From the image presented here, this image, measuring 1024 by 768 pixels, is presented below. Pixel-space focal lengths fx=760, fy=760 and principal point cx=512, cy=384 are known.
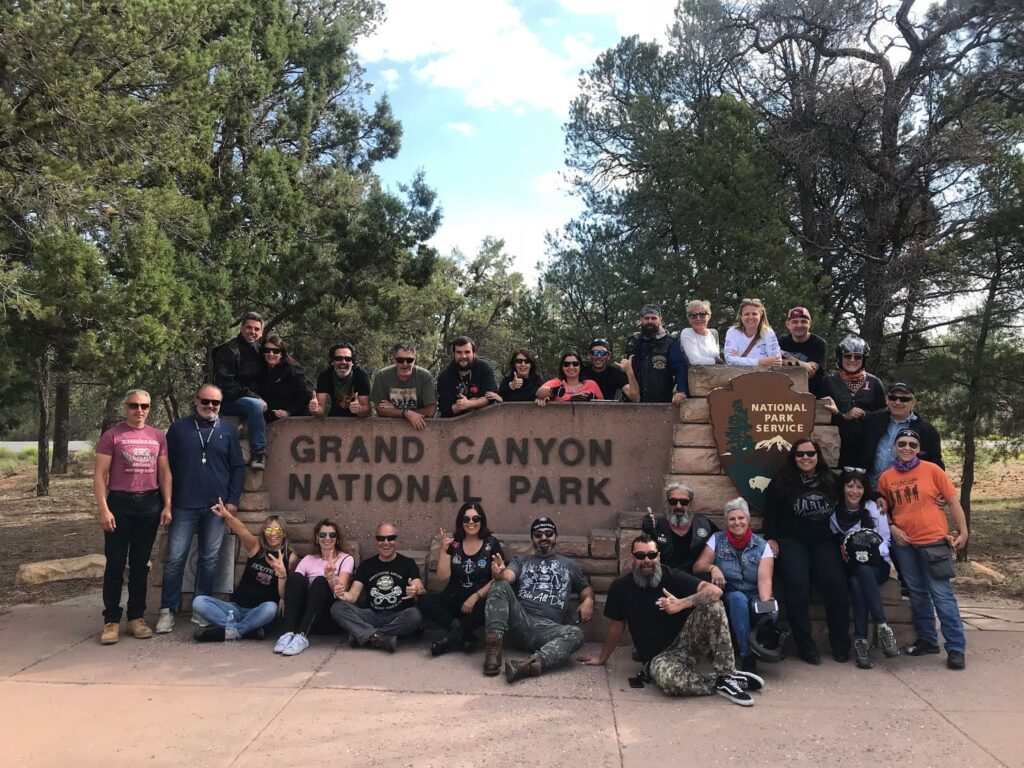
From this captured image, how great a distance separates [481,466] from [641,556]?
76.8 inches

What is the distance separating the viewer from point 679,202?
12.1 meters

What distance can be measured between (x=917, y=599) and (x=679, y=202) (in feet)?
26.4

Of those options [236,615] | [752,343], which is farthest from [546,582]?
[752,343]

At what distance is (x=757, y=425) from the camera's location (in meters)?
5.90

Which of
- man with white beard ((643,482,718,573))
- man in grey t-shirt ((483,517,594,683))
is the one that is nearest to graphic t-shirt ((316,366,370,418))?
man in grey t-shirt ((483,517,594,683))

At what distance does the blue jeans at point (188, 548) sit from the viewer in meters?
5.89

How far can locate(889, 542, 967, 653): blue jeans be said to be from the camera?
5.26 m

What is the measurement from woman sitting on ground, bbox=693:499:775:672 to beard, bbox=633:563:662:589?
0.42 m

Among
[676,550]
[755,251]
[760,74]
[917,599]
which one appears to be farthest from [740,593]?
[760,74]

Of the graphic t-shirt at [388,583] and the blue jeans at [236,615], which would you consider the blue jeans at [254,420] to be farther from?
the graphic t-shirt at [388,583]

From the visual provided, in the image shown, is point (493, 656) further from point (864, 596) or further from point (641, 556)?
point (864, 596)

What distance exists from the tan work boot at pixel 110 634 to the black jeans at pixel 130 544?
0.03 metres

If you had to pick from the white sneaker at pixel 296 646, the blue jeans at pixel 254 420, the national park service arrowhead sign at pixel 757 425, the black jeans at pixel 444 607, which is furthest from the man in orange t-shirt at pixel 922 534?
the blue jeans at pixel 254 420

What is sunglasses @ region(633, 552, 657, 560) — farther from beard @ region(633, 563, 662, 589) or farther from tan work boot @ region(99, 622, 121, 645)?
tan work boot @ region(99, 622, 121, 645)
